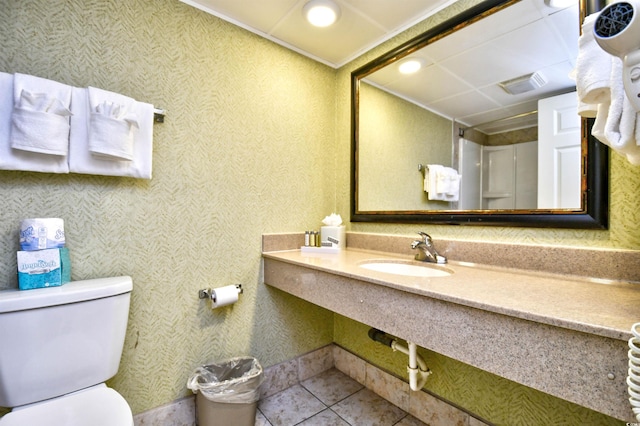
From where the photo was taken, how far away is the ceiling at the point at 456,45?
1.09 meters

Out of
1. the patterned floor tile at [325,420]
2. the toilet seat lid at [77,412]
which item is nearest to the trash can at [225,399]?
the patterned floor tile at [325,420]

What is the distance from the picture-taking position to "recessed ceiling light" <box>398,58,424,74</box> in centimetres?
153

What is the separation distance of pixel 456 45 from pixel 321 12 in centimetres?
69

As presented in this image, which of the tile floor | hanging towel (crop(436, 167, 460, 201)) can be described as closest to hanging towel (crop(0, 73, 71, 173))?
the tile floor

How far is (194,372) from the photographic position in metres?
1.38

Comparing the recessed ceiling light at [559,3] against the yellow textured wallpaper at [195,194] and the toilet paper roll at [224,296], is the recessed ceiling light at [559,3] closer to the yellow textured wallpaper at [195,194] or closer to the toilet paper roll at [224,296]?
the yellow textured wallpaper at [195,194]

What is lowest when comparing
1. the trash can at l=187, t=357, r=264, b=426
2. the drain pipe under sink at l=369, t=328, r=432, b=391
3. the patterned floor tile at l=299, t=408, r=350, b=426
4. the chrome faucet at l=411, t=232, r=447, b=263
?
the patterned floor tile at l=299, t=408, r=350, b=426

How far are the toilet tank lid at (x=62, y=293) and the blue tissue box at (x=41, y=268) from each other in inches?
1.0

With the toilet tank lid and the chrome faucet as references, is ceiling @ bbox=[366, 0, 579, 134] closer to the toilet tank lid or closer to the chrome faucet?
the chrome faucet

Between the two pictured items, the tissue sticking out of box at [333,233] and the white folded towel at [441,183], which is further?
the tissue sticking out of box at [333,233]

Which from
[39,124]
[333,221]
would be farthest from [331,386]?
[39,124]

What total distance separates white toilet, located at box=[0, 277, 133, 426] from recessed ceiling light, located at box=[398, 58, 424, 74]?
1.73 m

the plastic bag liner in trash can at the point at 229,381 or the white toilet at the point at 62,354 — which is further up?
the white toilet at the point at 62,354

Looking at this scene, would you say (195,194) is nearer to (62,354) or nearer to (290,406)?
(62,354)
